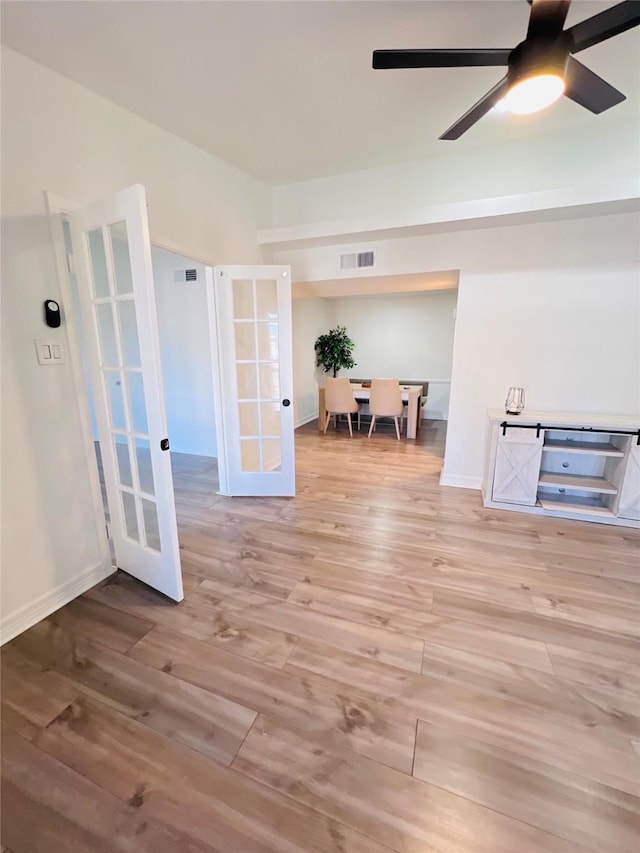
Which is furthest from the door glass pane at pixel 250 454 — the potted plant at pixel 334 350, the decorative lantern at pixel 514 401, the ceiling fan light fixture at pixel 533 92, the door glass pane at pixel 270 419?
the potted plant at pixel 334 350

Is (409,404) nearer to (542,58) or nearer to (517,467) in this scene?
(517,467)

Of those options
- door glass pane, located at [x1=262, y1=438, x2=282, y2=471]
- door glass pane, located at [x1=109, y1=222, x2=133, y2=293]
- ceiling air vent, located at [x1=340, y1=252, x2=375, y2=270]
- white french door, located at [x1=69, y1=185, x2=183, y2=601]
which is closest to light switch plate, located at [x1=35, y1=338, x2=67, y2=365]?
white french door, located at [x1=69, y1=185, x2=183, y2=601]

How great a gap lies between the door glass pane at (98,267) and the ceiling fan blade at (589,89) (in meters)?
2.22

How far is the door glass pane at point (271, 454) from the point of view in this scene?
346cm

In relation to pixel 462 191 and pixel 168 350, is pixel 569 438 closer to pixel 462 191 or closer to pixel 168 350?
pixel 462 191

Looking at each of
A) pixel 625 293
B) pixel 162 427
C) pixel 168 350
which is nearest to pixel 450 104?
pixel 625 293

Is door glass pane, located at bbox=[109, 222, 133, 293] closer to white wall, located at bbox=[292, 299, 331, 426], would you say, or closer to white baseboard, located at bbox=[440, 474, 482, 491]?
white baseboard, located at bbox=[440, 474, 482, 491]

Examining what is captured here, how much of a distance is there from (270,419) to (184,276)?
81.5 inches

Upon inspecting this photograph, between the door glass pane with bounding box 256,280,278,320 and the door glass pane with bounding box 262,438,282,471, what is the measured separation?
1.14 m

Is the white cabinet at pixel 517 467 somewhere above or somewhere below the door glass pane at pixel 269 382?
below

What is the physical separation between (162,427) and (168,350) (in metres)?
2.95

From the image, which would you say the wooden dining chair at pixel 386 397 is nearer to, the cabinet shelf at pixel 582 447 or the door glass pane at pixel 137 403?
the cabinet shelf at pixel 582 447

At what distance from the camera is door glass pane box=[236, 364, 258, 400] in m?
3.27

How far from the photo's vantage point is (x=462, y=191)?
2951 millimetres
